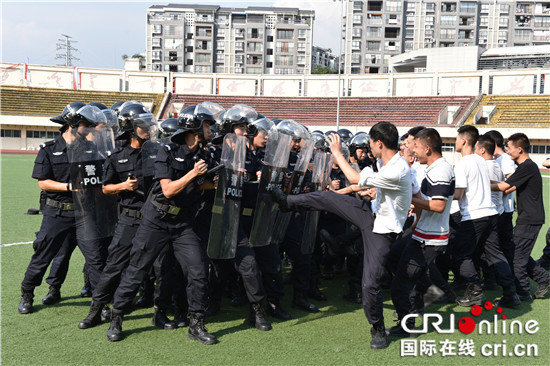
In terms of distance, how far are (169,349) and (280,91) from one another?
45.5 m

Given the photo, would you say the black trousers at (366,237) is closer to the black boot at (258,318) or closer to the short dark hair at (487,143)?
the black boot at (258,318)

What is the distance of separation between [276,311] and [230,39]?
84.9 metres

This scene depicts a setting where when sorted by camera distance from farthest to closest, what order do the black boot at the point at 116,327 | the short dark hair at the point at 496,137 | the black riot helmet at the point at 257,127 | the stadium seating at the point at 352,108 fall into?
1. the stadium seating at the point at 352,108
2. the short dark hair at the point at 496,137
3. the black riot helmet at the point at 257,127
4. the black boot at the point at 116,327

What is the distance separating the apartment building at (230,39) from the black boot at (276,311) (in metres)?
82.0

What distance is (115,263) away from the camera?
16.2ft

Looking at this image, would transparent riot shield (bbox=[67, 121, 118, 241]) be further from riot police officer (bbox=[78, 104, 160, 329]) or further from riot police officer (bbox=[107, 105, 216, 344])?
riot police officer (bbox=[107, 105, 216, 344])

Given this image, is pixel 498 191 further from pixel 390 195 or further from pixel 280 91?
pixel 280 91

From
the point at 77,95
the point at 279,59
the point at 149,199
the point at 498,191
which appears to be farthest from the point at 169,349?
the point at 279,59

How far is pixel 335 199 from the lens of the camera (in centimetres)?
491

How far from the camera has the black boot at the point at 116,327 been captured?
462cm

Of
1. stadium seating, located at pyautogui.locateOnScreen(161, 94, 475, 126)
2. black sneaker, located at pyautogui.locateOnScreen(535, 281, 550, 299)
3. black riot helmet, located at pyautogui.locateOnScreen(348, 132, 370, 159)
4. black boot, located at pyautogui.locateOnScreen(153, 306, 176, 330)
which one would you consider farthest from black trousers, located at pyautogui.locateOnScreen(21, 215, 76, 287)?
stadium seating, located at pyautogui.locateOnScreen(161, 94, 475, 126)

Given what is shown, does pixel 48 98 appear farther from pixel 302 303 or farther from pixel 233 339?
pixel 233 339

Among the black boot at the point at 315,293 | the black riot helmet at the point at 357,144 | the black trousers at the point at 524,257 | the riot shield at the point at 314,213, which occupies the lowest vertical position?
the black boot at the point at 315,293

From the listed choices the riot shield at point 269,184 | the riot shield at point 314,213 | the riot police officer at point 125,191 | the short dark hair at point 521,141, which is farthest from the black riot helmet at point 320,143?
the short dark hair at point 521,141
